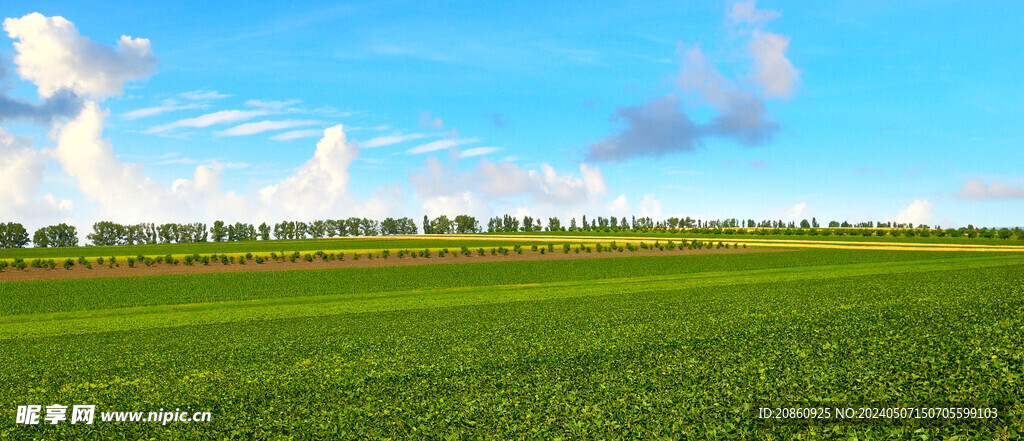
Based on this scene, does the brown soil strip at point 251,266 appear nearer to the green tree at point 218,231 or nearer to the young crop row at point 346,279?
the young crop row at point 346,279

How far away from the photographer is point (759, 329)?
21219 millimetres

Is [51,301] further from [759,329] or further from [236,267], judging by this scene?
[759,329]

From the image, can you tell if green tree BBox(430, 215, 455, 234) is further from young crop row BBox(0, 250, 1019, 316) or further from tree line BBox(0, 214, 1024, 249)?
young crop row BBox(0, 250, 1019, 316)

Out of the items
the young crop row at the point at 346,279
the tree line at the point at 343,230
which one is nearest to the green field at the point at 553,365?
the young crop row at the point at 346,279

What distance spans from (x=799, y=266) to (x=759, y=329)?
158ft

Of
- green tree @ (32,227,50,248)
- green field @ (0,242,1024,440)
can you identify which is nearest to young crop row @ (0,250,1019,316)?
green field @ (0,242,1024,440)

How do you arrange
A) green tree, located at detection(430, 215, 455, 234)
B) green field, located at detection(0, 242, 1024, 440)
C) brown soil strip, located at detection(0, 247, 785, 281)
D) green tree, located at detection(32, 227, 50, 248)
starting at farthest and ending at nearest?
1. green tree, located at detection(430, 215, 455, 234)
2. green tree, located at detection(32, 227, 50, 248)
3. brown soil strip, located at detection(0, 247, 785, 281)
4. green field, located at detection(0, 242, 1024, 440)

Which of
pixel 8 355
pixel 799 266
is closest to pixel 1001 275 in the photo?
pixel 799 266

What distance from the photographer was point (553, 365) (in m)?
17.8

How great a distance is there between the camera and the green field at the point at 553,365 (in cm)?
1322

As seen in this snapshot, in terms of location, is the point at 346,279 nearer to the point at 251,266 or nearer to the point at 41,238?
the point at 251,266

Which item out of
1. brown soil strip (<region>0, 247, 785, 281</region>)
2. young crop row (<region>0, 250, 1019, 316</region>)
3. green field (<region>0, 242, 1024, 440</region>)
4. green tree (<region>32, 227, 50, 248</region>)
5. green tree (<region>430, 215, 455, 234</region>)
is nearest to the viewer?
green field (<region>0, 242, 1024, 440</region>)

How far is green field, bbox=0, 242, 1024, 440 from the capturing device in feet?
43.4

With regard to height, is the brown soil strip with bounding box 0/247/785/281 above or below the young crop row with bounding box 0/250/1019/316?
above
